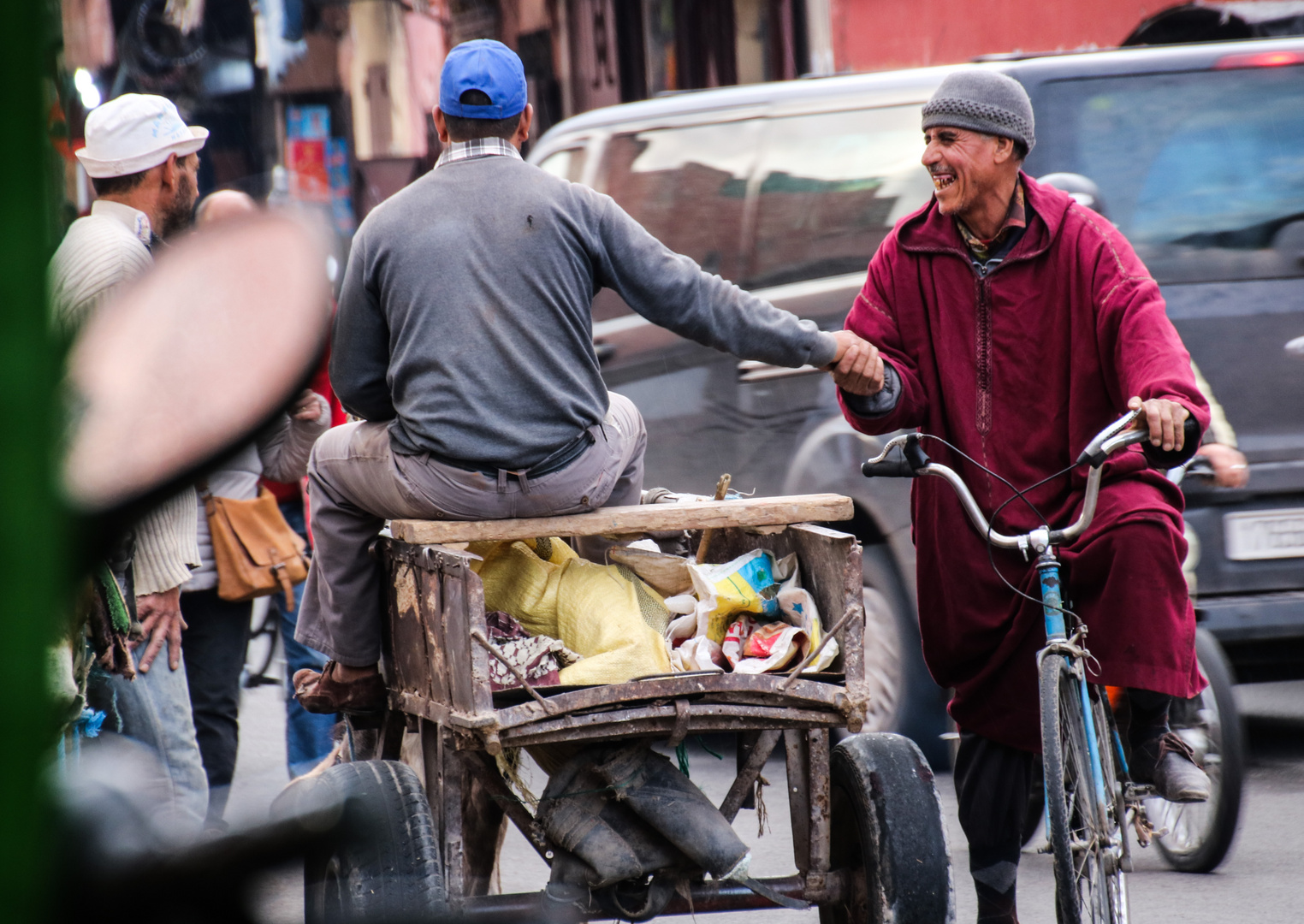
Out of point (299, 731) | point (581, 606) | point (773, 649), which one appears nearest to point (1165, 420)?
point (773, 649)

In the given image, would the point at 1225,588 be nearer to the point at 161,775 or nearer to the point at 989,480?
the point at 989,480

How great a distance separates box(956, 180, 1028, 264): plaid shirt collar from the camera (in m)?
3.32

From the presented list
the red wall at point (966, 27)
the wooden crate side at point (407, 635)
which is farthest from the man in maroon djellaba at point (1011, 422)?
the red wall at point (966, 27)

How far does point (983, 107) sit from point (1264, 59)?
201 centimetres

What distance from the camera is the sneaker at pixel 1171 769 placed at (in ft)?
10.8

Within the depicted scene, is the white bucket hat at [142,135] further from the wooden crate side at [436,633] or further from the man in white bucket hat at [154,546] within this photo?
the wooden crate side at [436,633]

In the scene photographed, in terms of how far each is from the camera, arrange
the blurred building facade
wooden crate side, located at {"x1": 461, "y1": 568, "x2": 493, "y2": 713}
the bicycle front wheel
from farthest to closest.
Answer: the blurred building facade
the bicycle front wheel
wooden crate side, located at {"x1": 461, "y1": 568, "x2": 493, "y2": 713}

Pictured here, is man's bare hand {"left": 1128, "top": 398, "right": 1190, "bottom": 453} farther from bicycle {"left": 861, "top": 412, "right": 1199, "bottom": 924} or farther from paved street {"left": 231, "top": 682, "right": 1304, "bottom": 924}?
paved street {"left": 231, "top": 682, "right": 1304, "bottom": 924}

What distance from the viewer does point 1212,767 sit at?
13.4ft

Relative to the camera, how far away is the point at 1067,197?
11.1ft

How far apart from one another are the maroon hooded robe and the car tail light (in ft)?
5.81

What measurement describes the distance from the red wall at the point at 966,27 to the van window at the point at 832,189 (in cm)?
778

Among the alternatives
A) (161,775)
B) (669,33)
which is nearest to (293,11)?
(669,33)

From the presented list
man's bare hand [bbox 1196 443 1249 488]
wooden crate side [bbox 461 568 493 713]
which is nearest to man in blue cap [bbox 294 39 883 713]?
wooden crate side [bbox 461 568 493 713]
